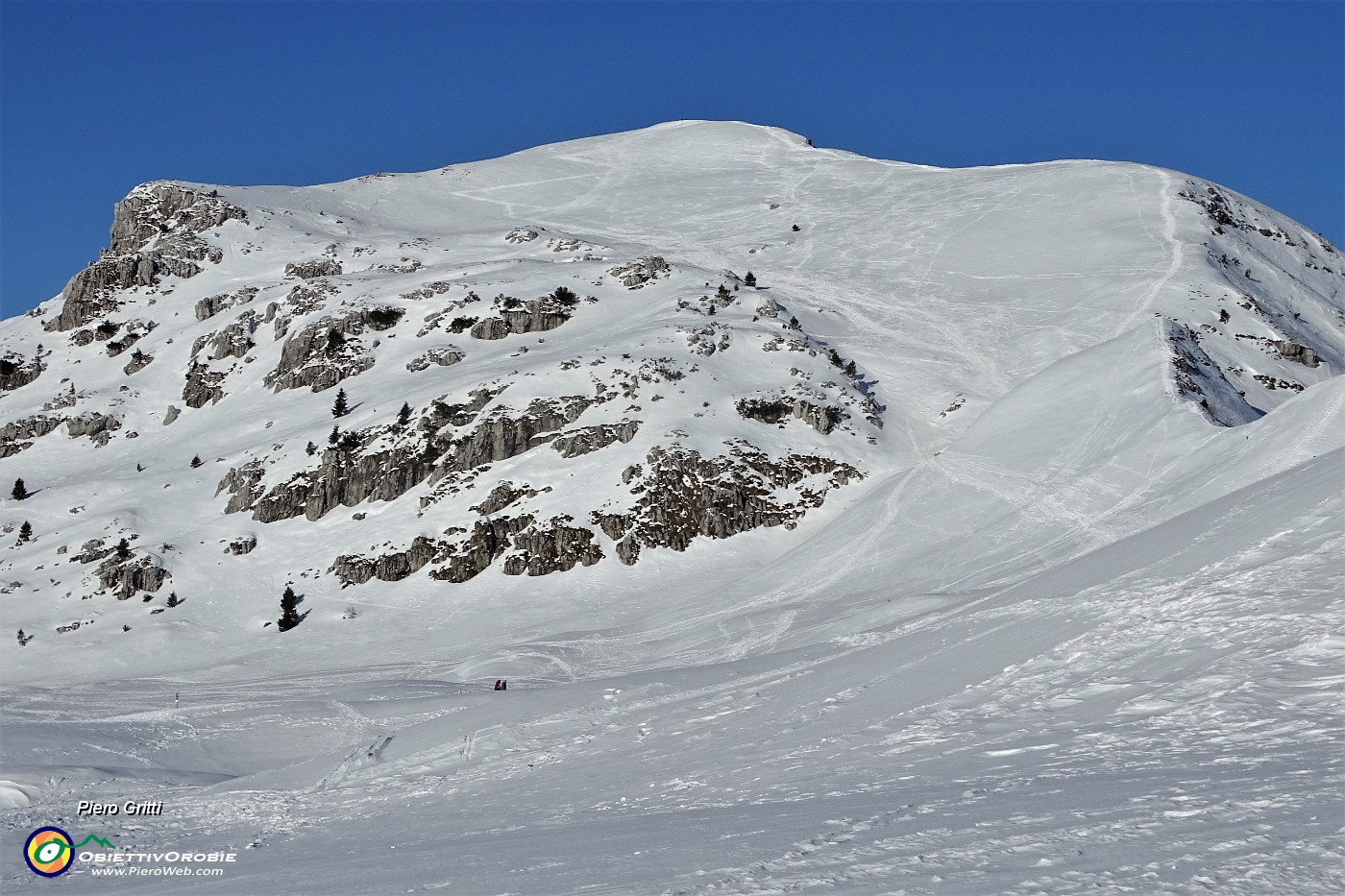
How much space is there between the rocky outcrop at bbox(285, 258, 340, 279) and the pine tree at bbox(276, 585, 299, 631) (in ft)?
135

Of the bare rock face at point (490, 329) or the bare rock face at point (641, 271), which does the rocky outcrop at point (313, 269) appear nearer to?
the bare rock face at point (490, 329)

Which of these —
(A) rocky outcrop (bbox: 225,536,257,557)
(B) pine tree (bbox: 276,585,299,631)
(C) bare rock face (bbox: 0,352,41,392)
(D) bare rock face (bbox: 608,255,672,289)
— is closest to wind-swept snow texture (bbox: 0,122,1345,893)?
(A) rocky outcrop (bbox: 225,536,257,557)

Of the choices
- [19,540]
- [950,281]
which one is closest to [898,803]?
[19,540]

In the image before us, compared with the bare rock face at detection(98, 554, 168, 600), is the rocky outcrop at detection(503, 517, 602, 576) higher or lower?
lower

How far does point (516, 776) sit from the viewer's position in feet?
70.4

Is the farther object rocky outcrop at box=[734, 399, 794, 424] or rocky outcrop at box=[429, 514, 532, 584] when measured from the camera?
rocky outcrop at box=[734, 399, 794, 424]

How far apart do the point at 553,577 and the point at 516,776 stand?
107ft

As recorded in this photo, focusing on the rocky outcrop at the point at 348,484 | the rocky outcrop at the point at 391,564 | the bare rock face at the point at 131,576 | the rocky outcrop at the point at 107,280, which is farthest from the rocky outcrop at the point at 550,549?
the rocky outcrop at the point at 107,280

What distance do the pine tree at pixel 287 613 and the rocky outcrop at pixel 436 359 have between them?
21424mm

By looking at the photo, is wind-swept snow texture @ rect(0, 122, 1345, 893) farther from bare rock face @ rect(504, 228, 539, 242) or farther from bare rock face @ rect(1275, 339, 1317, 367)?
bare rock face @ rect(504, 228, 539, 242)

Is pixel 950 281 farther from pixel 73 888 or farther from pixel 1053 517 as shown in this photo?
pixel 73 888

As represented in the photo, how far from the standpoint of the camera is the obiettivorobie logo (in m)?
17.6

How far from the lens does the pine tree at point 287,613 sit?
52.4 m

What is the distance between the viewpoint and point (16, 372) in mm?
83812
